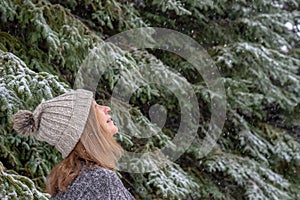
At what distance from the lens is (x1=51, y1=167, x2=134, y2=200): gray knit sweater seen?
7.06 feet

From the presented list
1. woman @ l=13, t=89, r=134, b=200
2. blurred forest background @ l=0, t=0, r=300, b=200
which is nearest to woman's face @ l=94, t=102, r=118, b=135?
woman @ l=13, t=89, r=134, b=200

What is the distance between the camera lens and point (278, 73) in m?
6.91

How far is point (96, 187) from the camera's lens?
216 cm

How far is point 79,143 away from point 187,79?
4807mm

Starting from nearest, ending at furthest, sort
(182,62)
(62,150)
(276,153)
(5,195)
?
(62,150) → (5,195) → (182,62) → (276,153)

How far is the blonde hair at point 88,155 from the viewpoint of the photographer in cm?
222

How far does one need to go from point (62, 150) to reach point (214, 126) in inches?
195

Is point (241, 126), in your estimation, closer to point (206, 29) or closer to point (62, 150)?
point (206, 29)

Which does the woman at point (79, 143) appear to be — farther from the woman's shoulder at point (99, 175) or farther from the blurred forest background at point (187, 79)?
the blurred forest background at point (187, 79)

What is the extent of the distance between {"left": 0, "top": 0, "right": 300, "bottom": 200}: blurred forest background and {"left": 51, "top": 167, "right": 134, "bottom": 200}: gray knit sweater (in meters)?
1.40

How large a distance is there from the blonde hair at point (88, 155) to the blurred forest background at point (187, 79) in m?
1.32

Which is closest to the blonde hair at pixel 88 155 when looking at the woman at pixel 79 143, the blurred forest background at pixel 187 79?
the woman at pixel 79 143

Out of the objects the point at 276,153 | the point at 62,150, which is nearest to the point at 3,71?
the point at 62,150

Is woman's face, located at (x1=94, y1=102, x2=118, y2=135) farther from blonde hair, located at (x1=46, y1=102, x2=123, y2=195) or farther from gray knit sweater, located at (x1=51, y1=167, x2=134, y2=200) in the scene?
gray knit sweater, located at (x1=51, y1=167, x2=134, y2=200)
